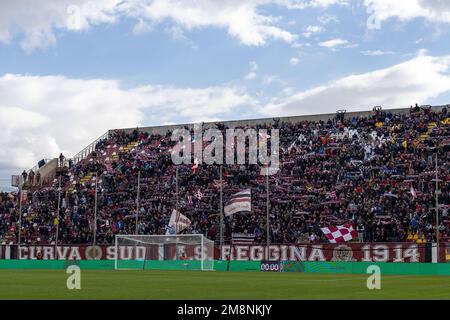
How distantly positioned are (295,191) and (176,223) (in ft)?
38.3

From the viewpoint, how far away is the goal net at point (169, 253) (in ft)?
177

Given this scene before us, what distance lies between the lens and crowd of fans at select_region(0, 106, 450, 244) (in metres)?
59.4

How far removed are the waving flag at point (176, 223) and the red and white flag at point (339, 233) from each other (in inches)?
437

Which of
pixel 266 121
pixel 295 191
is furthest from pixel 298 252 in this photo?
pixel 266 121

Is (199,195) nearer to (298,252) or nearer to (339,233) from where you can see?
(298,252)

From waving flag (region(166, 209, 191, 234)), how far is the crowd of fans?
2795 millimetres

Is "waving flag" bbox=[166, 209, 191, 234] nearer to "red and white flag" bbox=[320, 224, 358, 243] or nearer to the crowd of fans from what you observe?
the crowd of fans

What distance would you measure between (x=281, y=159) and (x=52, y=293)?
47252mm

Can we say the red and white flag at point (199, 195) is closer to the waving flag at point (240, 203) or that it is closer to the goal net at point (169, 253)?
the waving flag at point (240, 203)

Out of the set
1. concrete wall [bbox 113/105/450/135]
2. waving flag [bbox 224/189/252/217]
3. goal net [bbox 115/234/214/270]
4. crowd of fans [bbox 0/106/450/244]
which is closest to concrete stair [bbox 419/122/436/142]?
crowd of fans [bbox 0/106/450/244]

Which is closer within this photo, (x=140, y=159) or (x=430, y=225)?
(x=430, y=225)
